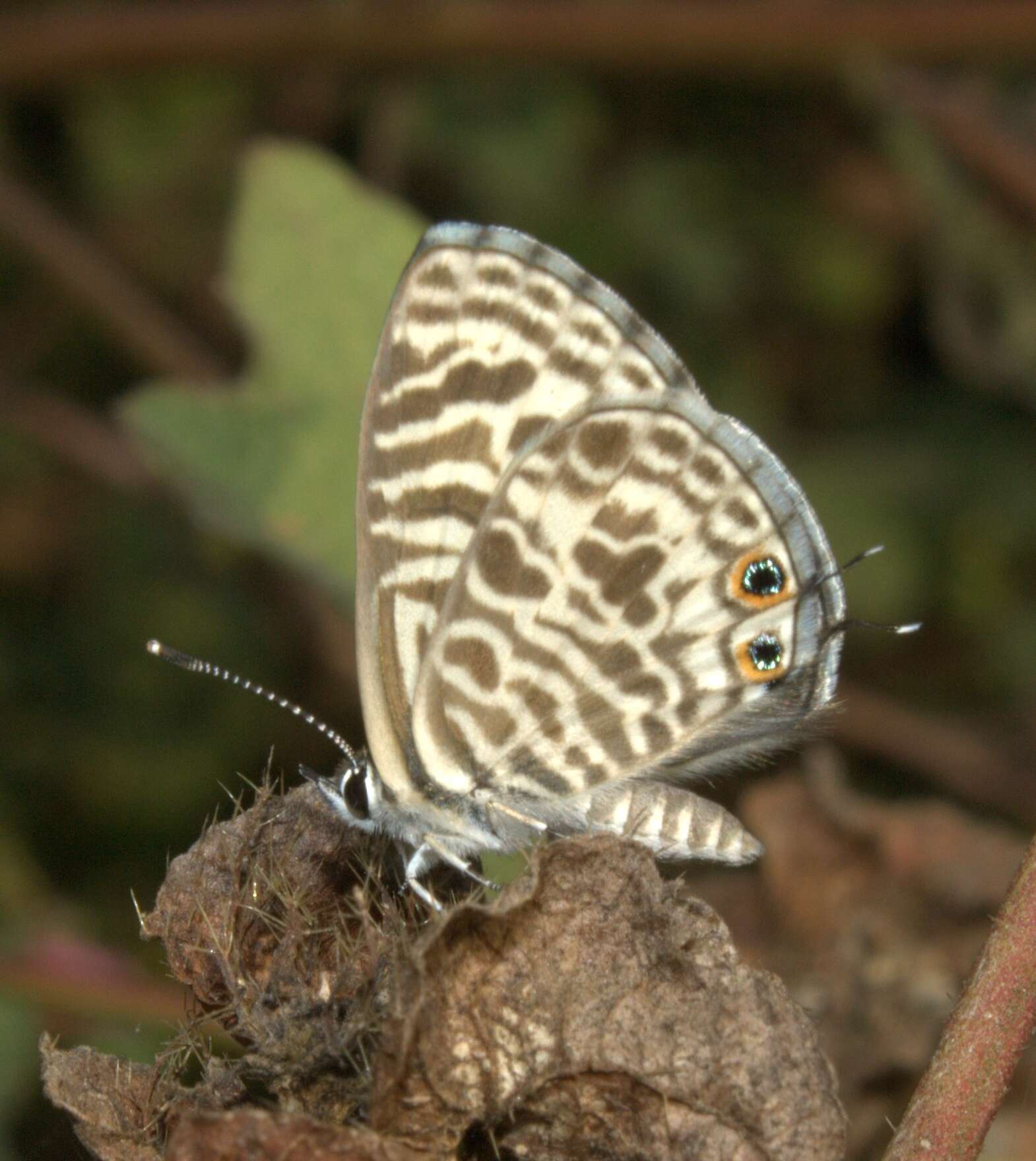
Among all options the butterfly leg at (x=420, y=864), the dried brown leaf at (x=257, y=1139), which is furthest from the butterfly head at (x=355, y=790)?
the dried brown leaf at (x=257, y=1139)

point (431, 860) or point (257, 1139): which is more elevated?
point (257, 1139)

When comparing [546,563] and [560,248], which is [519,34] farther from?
[546,563]

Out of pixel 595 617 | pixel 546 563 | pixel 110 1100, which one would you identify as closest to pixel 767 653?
pixel 595 617

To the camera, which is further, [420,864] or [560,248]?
[560,248]

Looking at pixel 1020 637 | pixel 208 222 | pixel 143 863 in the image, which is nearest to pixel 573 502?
pixel 143 863

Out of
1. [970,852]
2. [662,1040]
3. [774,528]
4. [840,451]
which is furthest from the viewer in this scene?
[840,451]

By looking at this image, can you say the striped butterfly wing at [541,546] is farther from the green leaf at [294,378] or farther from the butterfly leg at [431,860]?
the green leaf at [294,378]

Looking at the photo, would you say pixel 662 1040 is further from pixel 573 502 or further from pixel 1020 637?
pixel 1020 637

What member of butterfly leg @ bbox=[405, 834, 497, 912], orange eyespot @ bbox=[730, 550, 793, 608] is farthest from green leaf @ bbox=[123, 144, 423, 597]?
orange eyespot @ bbox=[730, 550, 793, 608]
